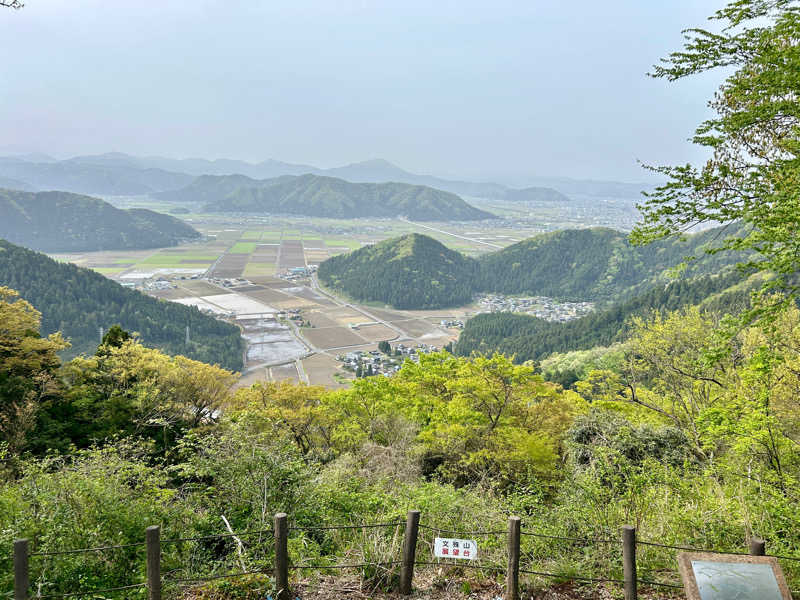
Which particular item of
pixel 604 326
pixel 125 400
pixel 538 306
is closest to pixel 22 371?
pixel 125 400

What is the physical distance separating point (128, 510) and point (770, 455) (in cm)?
1488

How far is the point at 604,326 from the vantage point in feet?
297

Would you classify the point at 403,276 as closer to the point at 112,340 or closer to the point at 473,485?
the point at 112,340

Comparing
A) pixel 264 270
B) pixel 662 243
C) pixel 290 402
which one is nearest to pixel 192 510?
pixel 290 402

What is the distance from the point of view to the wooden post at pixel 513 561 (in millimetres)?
6191

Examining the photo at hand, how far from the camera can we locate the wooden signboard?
4984 mm

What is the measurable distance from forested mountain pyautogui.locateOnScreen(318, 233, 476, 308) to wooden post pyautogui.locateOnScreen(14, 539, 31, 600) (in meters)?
154

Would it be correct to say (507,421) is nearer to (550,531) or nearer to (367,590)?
(550,531)

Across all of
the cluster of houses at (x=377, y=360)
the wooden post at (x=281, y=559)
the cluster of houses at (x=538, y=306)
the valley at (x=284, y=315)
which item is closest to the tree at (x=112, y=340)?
the wooden post at (x=281, y=559)

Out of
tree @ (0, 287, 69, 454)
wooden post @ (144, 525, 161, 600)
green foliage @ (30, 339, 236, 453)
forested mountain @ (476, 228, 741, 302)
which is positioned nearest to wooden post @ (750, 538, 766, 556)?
wooden post @ (144, 525, 161, 600)

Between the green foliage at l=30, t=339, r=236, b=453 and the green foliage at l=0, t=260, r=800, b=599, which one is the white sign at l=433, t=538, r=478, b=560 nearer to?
the green foliage at l=0, t=260, r=800, b=599

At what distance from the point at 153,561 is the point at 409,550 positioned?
10.9ft

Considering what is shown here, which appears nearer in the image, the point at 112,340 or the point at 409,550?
the point at 409,550

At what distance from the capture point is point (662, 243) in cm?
19925
